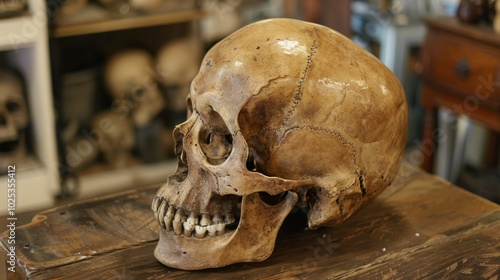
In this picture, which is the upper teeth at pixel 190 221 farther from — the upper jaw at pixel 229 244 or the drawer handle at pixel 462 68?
the drawer handle at pixel 462 68

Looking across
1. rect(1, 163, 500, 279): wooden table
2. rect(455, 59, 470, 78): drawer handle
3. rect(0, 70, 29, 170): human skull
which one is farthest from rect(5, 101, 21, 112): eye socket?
rect(455, 59, 470, 78): drawer handle

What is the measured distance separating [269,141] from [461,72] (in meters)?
0.94

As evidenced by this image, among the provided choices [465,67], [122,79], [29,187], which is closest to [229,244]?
[465,67]

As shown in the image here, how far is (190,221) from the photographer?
1.07 m

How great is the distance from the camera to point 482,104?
1797mm

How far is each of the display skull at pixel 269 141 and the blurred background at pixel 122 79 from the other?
886 mm

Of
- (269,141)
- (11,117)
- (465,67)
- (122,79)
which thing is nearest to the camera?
(269,141)

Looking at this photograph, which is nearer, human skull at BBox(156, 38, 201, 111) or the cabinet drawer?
the cabinet drawer

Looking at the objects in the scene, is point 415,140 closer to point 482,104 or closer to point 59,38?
point 482,104

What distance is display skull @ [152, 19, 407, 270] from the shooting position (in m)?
1.04

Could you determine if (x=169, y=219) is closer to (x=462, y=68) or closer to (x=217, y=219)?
(x=217, y=219)

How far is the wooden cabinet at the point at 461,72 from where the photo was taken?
1.77 m

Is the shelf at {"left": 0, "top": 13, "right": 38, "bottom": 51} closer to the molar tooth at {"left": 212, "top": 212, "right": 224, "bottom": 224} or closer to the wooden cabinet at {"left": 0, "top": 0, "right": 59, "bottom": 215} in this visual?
the wooden cabinet at {"left": 0, "top": 0, "right": 59, "bottom": 215}

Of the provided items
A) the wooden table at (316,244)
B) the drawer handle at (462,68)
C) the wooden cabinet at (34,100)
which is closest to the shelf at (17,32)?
the wooden cabinet at (34,100)
